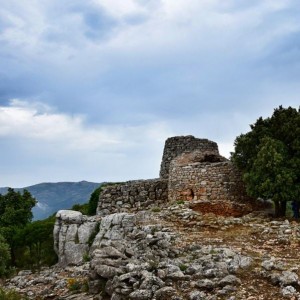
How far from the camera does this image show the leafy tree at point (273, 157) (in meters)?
23.7

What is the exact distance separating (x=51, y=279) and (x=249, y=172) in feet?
41.7

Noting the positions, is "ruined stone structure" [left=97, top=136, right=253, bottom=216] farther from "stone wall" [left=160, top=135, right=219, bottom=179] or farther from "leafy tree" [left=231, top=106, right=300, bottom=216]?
"leafy tree" [left=231, top=106, right=300, bottom=216]

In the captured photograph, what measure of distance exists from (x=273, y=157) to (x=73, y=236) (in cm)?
1295

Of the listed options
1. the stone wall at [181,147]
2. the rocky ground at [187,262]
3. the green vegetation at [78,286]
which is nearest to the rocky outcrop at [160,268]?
the rocky ground at [187,262]

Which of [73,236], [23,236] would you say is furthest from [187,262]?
[23,236]

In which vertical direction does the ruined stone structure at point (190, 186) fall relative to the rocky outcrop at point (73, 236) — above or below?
above

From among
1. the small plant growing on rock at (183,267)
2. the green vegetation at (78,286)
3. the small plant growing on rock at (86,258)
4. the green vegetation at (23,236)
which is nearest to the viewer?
the small plant growing on rock at (183,267)

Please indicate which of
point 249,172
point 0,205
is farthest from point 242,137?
point 0,205

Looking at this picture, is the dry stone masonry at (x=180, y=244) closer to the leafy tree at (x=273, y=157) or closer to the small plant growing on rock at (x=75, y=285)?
the small plant growing on rock at (x=75, y=285)

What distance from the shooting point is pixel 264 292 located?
41.7 feet

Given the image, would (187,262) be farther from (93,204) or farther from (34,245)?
(93,204)

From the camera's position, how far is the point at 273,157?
23797 mm

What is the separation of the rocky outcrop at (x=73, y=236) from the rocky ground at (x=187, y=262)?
213 cm

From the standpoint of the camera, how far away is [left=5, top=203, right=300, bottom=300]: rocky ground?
1322cm
